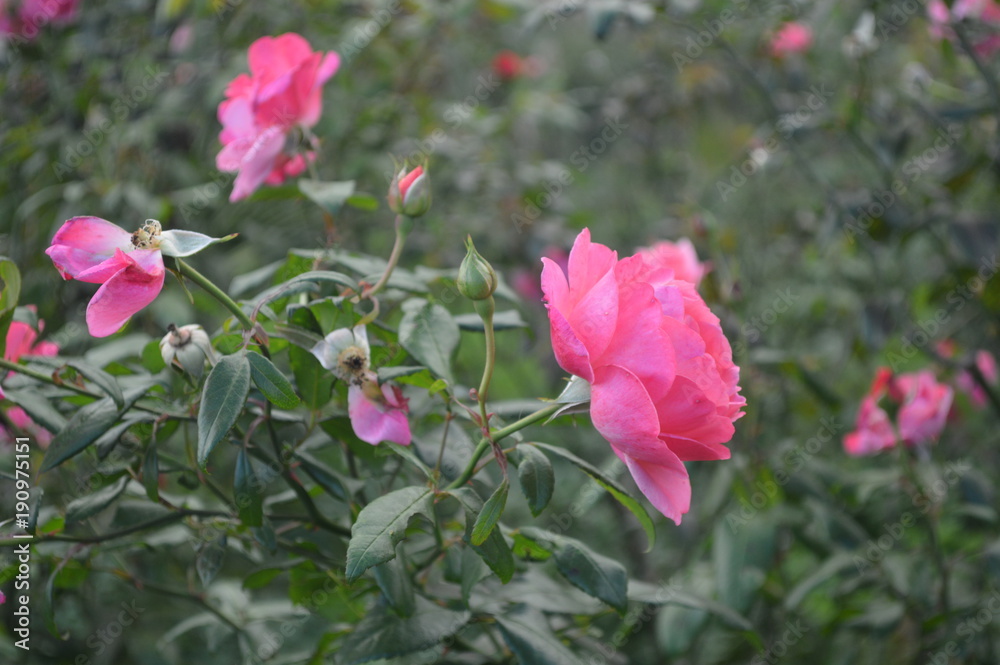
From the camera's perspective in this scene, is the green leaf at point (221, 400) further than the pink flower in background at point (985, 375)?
No

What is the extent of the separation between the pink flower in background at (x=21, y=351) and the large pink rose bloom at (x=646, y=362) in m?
0.39

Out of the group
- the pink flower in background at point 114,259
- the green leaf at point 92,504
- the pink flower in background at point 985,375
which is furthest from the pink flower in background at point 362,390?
the pink flower in background at point 985,375

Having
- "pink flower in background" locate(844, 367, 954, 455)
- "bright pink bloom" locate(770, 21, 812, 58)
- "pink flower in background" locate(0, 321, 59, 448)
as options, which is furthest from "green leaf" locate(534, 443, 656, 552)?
"bright pink bloom" locate(770, 21, 812, 58)

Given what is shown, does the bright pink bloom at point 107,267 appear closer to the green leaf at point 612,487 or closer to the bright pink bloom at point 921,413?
the green leaf at point 612,487

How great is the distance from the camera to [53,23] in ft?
4.23

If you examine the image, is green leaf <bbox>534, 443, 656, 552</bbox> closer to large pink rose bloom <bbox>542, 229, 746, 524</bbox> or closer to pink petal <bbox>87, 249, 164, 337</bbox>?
large pink rose bloom <bbox>542, 229, 746, 524</bbox>

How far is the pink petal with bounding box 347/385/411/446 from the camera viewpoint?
1.72ft

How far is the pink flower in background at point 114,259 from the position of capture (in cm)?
46

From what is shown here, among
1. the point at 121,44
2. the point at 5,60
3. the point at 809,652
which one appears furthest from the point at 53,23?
the point at 809,652

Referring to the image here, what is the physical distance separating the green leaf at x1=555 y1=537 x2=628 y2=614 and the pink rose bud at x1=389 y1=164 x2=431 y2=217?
0.27 metres

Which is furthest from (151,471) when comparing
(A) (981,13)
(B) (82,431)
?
(A) (981,13)

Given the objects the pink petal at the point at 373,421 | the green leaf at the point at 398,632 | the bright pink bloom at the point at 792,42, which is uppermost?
the pink petal at the point at 373,421

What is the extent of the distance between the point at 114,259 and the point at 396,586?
0.92 feet

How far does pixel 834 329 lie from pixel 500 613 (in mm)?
1904
